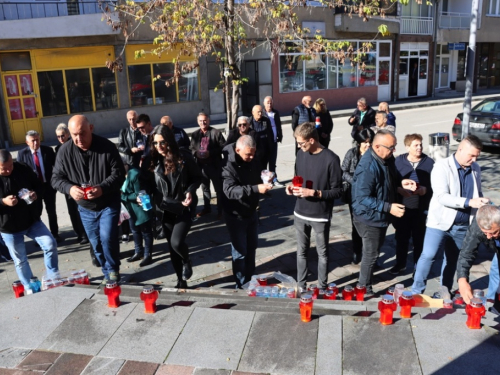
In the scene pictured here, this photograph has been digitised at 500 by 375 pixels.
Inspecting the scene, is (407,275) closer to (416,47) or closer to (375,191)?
(375,191)

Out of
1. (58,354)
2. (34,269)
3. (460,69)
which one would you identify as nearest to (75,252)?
(34,269)

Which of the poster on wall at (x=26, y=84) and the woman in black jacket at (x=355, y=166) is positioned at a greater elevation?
the poster on wall at (x=26, y=84)

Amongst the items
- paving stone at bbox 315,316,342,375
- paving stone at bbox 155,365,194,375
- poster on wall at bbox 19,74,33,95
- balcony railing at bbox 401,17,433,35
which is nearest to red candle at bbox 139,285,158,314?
paving stone at bbox 155,365,194,375

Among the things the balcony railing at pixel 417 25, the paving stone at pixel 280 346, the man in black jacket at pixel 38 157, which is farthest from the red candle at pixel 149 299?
the balcony railing at pixel 417 25

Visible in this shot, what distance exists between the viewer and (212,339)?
13.1 feet

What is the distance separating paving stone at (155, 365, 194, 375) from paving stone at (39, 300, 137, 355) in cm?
63

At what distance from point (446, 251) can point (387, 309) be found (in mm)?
1557

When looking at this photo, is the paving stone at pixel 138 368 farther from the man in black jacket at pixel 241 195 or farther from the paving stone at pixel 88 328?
the man in black jacket at pixel 241 195

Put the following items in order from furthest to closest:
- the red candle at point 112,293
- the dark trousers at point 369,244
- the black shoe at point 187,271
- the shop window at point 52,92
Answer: the shop window at point 52,92
the black shoe at point 187,271
the dark trousers at point 369,244
the red candle at point 112,293

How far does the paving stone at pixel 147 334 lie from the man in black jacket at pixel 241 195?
1.22 metres

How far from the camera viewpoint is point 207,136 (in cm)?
806

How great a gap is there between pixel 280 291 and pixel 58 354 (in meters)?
2.21

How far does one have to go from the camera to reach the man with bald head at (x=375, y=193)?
4.88 metres

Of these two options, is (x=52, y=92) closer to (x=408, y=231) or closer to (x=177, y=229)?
(x=177, y=229)
